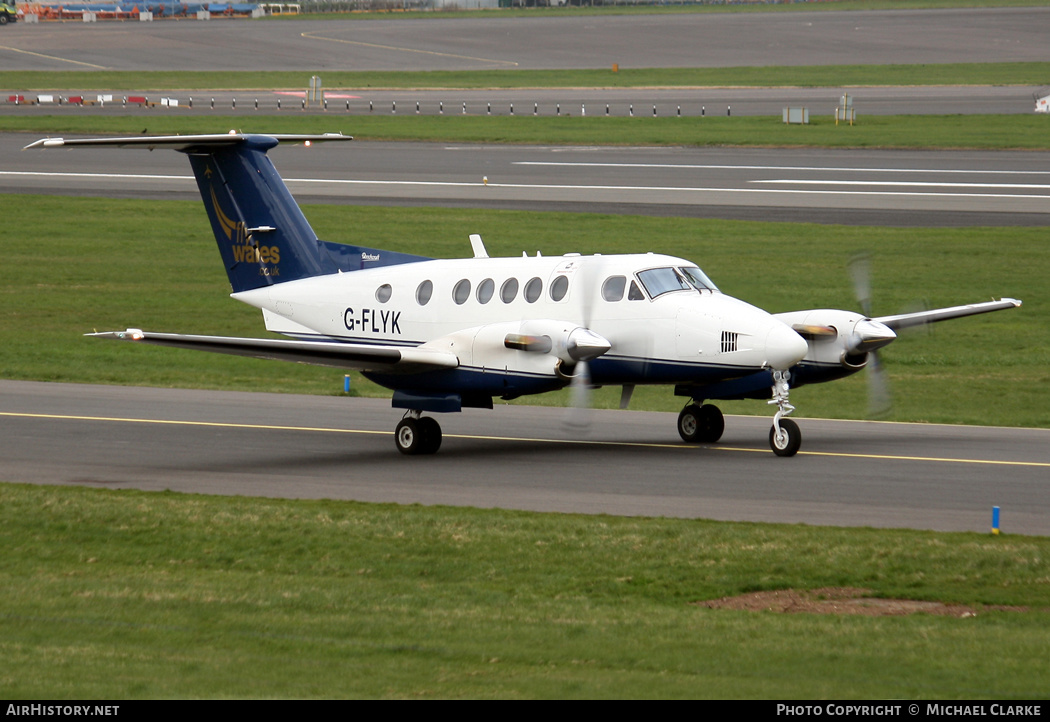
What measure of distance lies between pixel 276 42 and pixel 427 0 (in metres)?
41.6

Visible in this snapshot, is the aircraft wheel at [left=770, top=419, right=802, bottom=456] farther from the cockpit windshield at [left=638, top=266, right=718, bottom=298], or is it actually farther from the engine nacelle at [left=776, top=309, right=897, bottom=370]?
the cockpit windshield at [left=638, top=266, right=718, bottom=298]

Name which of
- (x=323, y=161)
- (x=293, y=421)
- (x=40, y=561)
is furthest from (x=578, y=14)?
(x=40, y=561)

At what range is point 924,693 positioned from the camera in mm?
9773

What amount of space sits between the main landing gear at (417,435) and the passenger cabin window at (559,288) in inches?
114

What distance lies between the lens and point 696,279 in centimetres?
2169

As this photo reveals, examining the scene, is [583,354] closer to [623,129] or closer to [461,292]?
[461,292]

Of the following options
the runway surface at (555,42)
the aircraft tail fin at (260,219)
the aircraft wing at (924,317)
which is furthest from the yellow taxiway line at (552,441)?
the runway surface at (555,42)

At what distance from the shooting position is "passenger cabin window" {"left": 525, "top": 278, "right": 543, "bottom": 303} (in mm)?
21578

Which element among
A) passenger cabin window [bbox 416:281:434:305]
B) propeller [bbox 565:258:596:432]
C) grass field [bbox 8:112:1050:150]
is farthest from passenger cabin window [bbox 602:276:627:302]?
grass field [bbox 8:112:1050:150]

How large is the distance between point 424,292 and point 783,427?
6.44 metres

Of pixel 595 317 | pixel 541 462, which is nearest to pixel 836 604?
pixel 541 462

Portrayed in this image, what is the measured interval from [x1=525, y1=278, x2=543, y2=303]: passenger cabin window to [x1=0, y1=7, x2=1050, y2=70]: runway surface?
93.7 meters

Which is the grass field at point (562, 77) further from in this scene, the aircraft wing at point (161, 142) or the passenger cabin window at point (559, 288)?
the passenger cabin window at point (559, 288)
